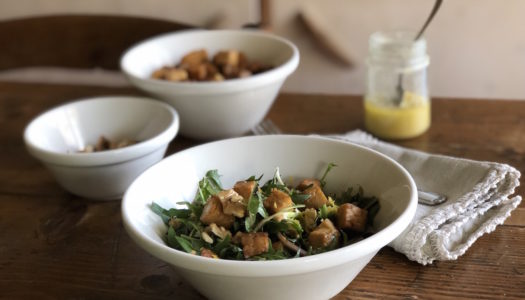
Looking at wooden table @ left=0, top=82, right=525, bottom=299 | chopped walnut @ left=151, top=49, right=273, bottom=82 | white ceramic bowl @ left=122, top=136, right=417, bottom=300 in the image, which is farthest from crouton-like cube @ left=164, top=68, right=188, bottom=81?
white ceramic bowl @ left=122, top=136, right=417, bottom=300

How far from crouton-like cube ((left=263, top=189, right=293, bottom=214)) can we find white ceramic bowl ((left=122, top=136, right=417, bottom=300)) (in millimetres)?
118

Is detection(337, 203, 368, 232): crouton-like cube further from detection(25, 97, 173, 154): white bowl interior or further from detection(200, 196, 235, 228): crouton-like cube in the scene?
detection(25, 97, 173, 154): white bowl interior

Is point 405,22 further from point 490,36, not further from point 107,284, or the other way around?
point 107,284

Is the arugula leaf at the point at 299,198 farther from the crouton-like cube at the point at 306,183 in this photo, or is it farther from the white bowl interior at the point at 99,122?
the white bowl interior at the point at 99,122

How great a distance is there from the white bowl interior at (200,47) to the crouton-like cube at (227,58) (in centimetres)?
7

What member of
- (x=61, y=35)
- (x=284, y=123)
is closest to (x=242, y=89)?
(x=284, y=123)

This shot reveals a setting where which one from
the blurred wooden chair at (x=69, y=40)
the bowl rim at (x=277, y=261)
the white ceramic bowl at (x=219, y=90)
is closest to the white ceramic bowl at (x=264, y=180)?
the bowl rim at (x=277, y=261)

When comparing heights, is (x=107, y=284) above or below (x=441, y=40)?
above

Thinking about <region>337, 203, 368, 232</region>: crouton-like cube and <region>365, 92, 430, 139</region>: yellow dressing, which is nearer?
<region>337, 203, 368, 232</region>: crouton-like cube

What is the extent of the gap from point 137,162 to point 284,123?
1.21 ft

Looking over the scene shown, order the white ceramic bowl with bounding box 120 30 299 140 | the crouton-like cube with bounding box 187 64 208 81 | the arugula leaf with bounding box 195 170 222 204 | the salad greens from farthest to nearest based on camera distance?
1. the crouton-like cube with bounding box 187 64 208 81
2. the white ceramic bowl with bounding box 120 30 299 140
3. the arugula leaf with bounding box 195 170 222 204
4. the salad greens

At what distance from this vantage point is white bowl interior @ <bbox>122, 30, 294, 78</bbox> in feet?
4.38

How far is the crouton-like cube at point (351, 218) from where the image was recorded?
2.56 ft

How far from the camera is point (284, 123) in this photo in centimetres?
130
